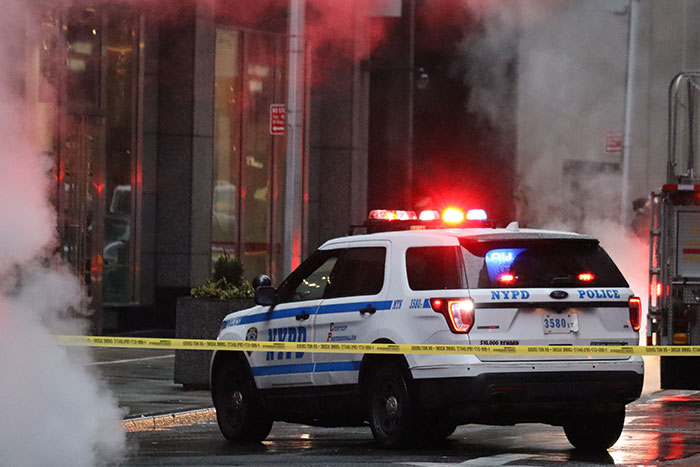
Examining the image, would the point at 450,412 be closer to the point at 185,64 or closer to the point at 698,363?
the point at 698,363

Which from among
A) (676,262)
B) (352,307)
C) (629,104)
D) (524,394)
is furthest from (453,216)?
(629,104)

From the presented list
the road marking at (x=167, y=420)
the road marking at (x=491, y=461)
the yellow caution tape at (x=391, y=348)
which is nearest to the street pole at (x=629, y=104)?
the road marking at (x=167, y=420)

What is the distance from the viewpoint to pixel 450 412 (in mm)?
10648

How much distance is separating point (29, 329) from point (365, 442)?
3683 mm

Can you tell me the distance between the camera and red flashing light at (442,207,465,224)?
47.4ft

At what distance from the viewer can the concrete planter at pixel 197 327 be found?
1598cm

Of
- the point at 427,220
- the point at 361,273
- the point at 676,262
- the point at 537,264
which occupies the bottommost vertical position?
the point at 676,262

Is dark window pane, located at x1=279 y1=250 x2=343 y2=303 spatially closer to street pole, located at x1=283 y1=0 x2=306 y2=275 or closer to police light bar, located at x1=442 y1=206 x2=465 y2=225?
police light bar, located at x1=442 y1=206 x2=465 y2=225

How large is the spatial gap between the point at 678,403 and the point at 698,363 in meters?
0.63

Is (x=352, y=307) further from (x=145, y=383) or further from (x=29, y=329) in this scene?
(x=145, y=383)

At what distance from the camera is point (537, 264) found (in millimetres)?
10922

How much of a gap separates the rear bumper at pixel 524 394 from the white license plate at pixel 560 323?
30 centimetres

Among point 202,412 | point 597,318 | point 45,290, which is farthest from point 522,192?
point 45,290

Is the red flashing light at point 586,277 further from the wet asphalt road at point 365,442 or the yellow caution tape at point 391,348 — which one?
the wet asphalt road at point 365,442
